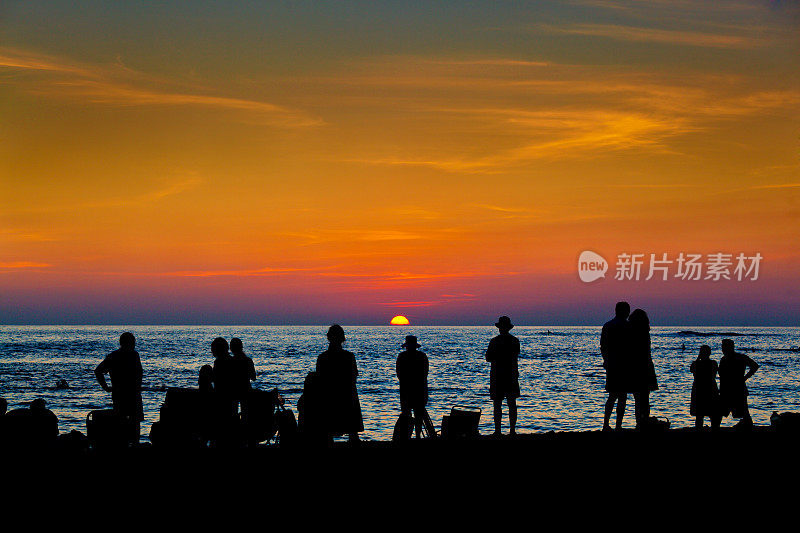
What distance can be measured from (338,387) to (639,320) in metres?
4.92

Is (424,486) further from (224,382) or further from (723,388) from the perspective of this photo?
(723,388)

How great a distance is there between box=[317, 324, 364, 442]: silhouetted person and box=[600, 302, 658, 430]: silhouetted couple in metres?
4.11

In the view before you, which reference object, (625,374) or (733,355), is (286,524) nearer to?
(625,374)

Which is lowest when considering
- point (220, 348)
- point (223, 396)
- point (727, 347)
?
point (223, 396)

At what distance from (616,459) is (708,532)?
3.38 m

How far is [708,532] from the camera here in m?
7.22

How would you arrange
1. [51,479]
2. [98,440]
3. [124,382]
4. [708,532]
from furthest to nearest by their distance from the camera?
[124,382] → [98,440] → [51,479] → [708,532]

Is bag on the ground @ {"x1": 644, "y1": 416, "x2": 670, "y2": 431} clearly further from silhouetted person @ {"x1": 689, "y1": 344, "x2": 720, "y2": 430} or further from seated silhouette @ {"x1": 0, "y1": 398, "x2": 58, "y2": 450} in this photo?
seated silhouette @ {"x1": 0, "y1": 398, "x2": 58, "y2": 450}

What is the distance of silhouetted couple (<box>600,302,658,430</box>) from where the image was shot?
1238 centimetres

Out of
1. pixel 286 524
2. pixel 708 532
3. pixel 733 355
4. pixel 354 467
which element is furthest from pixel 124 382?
pixel 733 355

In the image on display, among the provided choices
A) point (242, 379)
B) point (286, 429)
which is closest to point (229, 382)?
point (242, 379)

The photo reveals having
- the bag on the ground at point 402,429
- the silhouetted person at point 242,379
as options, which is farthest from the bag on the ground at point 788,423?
the silhouetted person at point 242,379

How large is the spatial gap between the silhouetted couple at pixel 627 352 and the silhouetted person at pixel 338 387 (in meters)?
4.11

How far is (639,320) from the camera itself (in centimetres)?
1243
